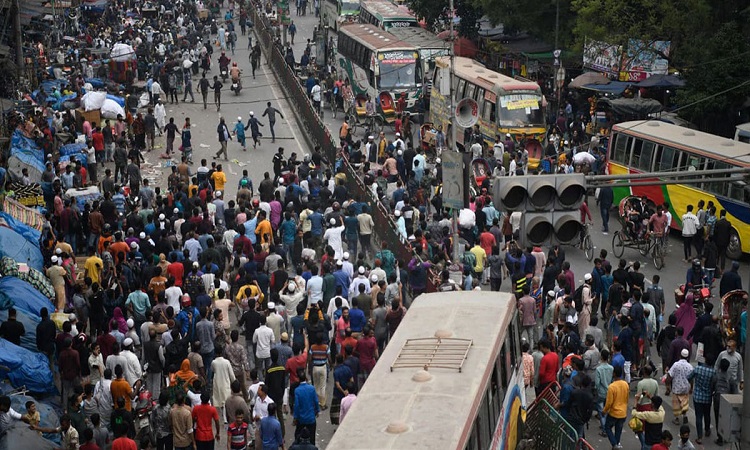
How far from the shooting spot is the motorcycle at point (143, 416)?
50.2 ft

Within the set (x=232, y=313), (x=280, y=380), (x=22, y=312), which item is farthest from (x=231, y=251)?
(x=280, y=380)

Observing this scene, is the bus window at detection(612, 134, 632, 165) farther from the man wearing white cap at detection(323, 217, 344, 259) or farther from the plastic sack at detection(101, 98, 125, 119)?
the plastic sack at detection(101, 98, 125, 119)

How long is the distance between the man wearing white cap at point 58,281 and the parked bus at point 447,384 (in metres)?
8.55

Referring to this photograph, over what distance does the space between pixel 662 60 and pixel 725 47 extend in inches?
153

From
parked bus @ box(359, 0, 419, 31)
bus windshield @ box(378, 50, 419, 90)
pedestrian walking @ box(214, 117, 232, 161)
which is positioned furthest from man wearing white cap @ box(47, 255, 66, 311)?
parked bus @ box(359, 0, 419, 31)

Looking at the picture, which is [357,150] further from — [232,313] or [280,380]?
[280,380]

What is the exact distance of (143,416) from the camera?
15.6m

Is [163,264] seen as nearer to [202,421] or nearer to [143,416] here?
[143,416]

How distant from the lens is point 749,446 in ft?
34.6

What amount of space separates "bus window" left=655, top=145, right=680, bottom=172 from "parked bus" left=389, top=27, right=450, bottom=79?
13889mm

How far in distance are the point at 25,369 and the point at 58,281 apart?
3.99m

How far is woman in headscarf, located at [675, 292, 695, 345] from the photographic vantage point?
18.0m

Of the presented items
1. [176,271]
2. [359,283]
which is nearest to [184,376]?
[359,283]

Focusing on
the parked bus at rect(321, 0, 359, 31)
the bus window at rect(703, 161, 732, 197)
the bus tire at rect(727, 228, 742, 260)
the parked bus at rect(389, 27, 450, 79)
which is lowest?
the parked bus at rect(321, 0, 359, 31)
